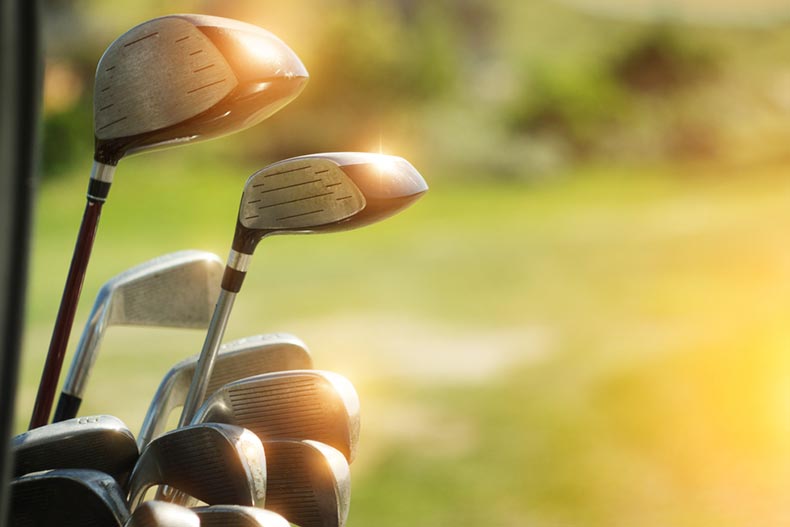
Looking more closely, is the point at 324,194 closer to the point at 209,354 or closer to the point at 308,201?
the point at 308,201

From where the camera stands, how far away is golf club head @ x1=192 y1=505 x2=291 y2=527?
50 cm

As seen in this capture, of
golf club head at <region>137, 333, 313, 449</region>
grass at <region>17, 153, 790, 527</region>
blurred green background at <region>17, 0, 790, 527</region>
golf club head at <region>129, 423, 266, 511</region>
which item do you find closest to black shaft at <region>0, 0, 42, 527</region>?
blurred green background at <region>17, 0, 790, 527</region>

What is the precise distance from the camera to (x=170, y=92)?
62 cm

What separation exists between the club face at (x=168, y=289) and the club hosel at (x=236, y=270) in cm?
11

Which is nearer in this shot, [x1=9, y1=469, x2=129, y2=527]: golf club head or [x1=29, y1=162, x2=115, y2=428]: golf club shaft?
[x1=9, y1=469, x2=129, y2=527]: golf club head

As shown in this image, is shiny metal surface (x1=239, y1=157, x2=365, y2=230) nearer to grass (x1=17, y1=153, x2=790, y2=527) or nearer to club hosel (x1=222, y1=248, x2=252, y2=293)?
club hosel (x1=222, y1=248, x2=252, y2=293)

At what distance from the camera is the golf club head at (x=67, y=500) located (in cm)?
51

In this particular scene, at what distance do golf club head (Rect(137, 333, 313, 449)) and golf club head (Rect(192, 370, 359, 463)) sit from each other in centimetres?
7

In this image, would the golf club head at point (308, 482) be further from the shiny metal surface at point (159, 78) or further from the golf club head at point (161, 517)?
the shiny metal surface at point (159, 78)

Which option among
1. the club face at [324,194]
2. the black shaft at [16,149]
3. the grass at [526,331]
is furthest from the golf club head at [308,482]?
the grass at [526,331]

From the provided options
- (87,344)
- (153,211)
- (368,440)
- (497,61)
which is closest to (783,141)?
(497,61)

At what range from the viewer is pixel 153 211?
7.52 meters

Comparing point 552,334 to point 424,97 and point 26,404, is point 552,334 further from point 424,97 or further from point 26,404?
point 424,97

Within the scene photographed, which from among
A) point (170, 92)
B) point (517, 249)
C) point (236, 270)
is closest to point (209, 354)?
point (236, 270)
